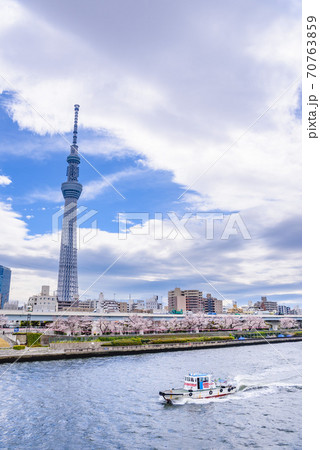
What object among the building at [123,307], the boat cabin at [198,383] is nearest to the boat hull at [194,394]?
the boat cabin at [198,383]

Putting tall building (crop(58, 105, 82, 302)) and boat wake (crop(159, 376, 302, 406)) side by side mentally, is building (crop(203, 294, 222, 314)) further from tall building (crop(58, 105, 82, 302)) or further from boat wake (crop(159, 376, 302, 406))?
boat wake (crop(159, 376, 302, 406))

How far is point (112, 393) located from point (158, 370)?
823 centimetres

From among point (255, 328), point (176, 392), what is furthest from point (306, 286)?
point (255, 328)

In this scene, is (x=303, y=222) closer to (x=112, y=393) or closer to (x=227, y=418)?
(x=227, y=418)

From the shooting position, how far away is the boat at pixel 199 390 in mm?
18289

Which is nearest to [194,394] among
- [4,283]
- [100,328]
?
[100,328]

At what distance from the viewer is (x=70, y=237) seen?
135 meters

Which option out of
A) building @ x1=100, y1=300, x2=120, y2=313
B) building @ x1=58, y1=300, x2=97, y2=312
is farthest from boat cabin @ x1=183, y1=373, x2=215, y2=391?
building @ x1=100, y1=300, x2=120, y2=313

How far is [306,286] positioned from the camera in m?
4.16

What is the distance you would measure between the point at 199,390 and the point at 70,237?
121 metres

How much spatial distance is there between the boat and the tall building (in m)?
105

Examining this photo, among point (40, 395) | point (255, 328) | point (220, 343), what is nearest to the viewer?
point (40, 395)

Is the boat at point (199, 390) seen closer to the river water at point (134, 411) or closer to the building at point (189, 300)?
the river water at point (134, 411)

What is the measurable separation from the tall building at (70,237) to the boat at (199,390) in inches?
4133
